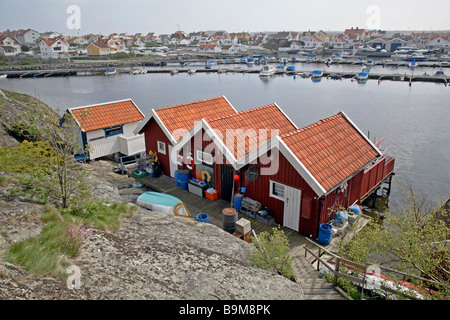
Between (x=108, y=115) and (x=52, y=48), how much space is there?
402 ft

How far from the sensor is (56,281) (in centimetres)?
659

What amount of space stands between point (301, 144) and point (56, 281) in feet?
35.2

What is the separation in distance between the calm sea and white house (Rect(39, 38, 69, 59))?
39224 millimetres

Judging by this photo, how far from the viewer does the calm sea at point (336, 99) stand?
2978 centimetres

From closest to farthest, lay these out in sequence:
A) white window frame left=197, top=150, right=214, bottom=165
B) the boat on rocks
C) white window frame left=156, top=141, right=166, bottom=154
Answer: the boat on rocks → white window frame left=197, top=150, right=214, bottom=165 → white window frame left=156, top=141, right=166, bottom=154

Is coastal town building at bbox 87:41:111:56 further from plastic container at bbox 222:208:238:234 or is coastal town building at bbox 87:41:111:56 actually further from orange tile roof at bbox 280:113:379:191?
plastic container at bbox 222:208:238:234

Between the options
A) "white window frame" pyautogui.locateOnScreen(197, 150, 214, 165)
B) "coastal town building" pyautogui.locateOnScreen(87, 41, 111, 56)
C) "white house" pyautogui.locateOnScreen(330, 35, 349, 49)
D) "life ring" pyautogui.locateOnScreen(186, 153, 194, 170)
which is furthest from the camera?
"white house" pyautogui.locateOnScreen(330, 35, 349, 49)

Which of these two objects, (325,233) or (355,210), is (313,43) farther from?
(325,233)

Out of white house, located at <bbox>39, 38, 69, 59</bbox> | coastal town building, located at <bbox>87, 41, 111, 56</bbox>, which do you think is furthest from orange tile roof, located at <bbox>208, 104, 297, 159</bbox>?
coastal town building, located at <bbox>87, 41, 111, 56</bbox>

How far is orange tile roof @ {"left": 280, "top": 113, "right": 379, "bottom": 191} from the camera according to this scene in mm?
13641

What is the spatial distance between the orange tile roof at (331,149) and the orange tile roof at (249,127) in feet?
9.66

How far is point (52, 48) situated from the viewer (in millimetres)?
125188

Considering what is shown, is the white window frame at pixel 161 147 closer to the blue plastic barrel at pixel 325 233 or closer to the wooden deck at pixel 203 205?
the wooden deck at pixel 203 205

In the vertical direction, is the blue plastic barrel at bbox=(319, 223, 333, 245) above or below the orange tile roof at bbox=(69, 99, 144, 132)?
below
